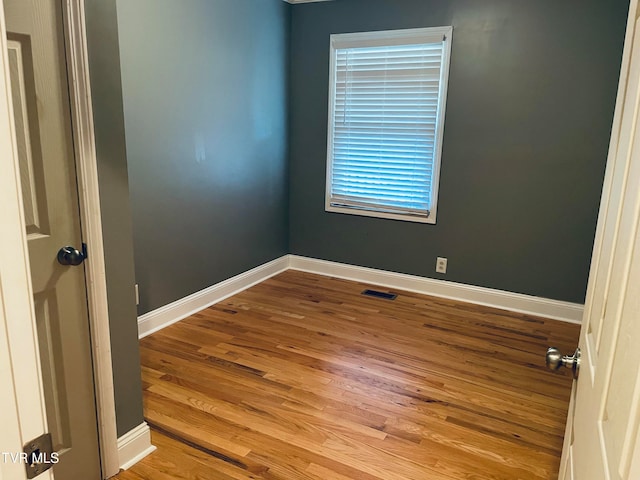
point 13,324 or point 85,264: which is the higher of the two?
point 13,324

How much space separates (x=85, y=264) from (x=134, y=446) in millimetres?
843

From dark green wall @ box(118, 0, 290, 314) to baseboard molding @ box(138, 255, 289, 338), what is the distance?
5 cm

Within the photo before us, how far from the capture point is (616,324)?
0.72 metres

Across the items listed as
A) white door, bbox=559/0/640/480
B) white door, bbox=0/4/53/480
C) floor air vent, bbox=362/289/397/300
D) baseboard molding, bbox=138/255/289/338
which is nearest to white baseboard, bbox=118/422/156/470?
baseboard molding, bbox=138/255/289/338

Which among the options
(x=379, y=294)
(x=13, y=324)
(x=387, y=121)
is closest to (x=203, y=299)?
(x=379, y=294)

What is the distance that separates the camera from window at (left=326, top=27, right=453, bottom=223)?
3.73 meters

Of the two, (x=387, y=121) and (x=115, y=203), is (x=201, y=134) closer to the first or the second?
(x=387, y=121)

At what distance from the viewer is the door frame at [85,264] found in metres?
0.59

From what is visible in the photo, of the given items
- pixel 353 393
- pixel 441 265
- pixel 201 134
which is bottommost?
pixel 353 393

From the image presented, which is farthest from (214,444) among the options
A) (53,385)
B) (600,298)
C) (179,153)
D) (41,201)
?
(179,153)

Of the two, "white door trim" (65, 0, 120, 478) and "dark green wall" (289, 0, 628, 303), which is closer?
"white door trim" (65, 0, 120, 478)

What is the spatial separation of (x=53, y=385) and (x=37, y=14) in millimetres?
1190

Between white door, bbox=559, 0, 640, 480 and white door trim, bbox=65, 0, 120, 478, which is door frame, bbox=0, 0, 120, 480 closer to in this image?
white door trim, bbox=65, 0, 120, 478

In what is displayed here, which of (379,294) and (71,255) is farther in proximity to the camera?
(379,294)
